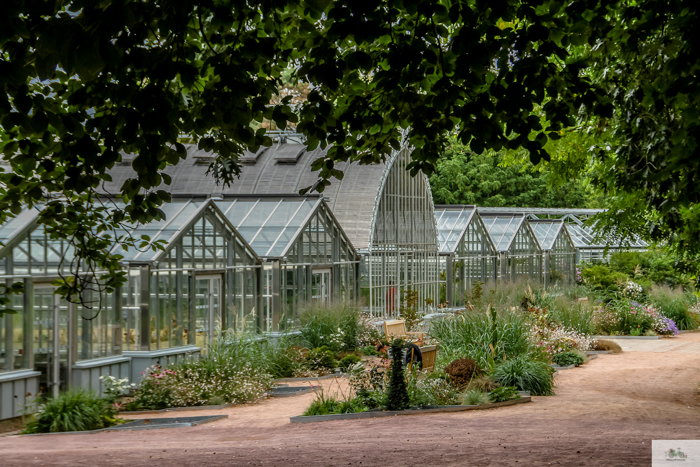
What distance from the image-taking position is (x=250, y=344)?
14656 mm

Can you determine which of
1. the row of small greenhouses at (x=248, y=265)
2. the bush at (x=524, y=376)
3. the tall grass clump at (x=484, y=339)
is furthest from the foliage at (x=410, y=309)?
the bush at (x=524, y=376)

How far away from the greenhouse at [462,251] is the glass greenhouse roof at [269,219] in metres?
7.66

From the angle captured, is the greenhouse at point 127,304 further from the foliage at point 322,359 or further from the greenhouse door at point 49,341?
the foliage at point 322,359

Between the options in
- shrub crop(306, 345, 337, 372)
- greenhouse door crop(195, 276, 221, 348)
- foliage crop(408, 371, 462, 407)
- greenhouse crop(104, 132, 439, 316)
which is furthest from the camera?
greenhouse crop(104, 132, 439, 316)

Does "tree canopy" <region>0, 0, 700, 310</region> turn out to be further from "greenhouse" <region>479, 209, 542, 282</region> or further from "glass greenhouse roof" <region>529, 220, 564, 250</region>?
"glass greenhouse roof" <region>529, 220, 564, 250</region>

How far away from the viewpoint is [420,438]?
30.0 ft

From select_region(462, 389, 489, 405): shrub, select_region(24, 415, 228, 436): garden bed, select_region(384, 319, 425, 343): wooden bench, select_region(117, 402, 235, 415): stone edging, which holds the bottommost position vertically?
select_region(117, 402, 235, 415): stone edging

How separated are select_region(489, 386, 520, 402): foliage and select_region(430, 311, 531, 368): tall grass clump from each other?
42.2 inches

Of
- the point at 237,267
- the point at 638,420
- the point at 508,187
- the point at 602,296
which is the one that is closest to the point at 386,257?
the point at 237,267

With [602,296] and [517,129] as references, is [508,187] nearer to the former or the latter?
[602,296]

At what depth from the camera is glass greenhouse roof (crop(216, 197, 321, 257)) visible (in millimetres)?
18422

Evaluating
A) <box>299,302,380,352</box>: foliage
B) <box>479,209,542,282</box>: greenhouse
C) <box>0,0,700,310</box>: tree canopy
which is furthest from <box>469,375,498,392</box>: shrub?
<box>479,209,542,282</box>: greenhouse

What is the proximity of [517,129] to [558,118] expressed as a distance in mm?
508

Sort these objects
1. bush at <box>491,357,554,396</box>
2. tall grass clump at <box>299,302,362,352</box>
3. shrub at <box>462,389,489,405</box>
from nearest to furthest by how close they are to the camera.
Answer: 1. shrub at <box>462,389,489,405</box>
2. bush at <box>491,357,554,396</box>
3. tall grass clump at <box>299,302,362,352</box>
